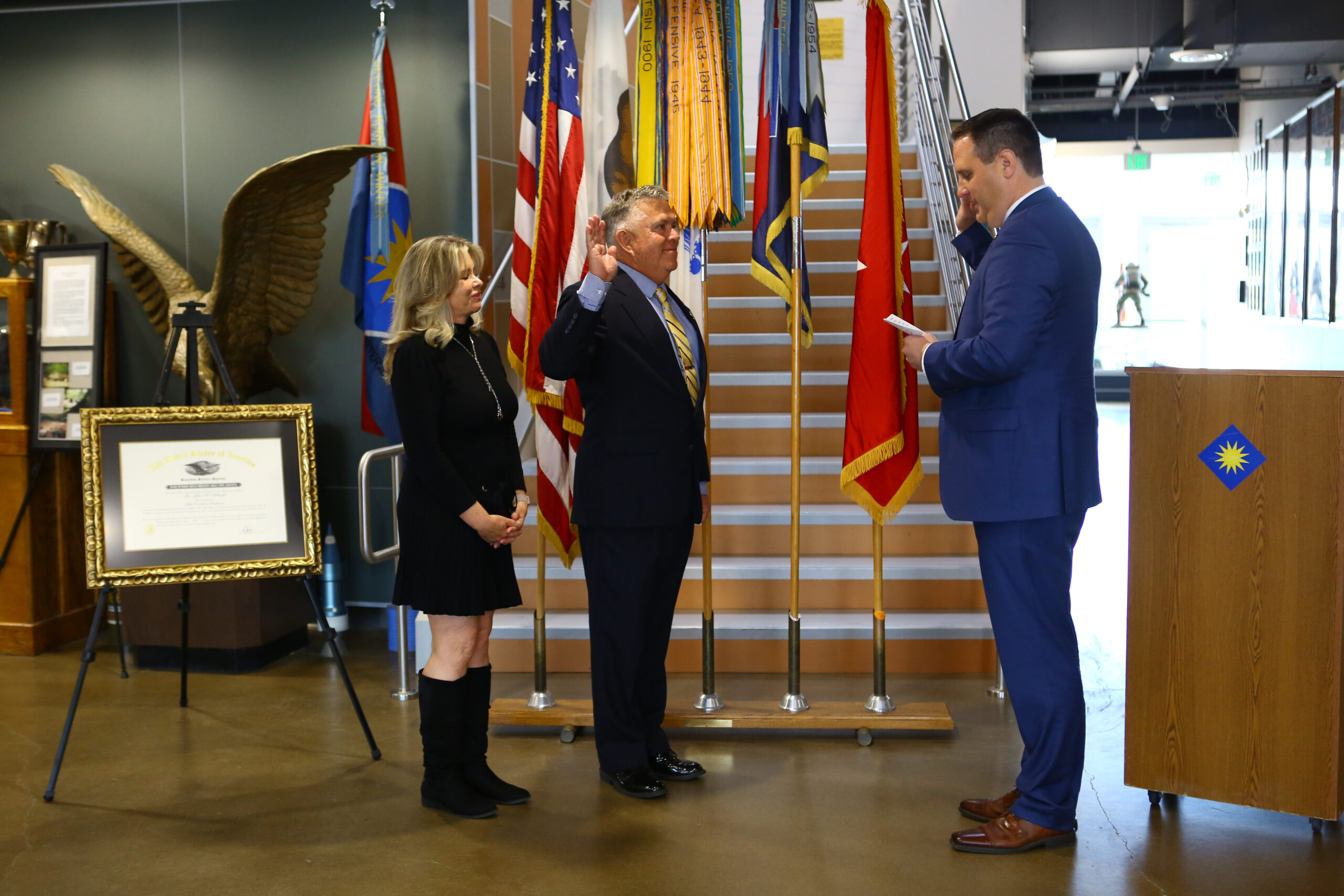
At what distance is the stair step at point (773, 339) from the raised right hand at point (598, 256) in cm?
284

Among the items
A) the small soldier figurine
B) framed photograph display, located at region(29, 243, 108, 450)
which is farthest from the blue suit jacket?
the small soldier figurine

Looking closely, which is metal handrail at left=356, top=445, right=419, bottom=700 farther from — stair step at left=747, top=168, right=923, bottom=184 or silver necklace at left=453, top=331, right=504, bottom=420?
stair step at left=747, top=168, right=923, bottom=184

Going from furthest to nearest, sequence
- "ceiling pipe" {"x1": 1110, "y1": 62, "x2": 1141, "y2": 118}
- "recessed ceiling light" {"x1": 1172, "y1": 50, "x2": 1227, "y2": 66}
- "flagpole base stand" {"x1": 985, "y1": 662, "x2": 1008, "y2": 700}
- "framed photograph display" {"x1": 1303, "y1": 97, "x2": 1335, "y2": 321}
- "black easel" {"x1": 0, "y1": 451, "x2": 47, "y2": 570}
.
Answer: "ceiling pipe" {"x1": 1110, "y1": 62, "x2": 1141, "y2": 118}, "recessed ceiling light" {"x1": 1172, "y1": 50, "x2": 1227, "y2": 66}, "framed photograph display" {"x1": 1303, "y1": 97, "x2": 1335, "y2": 321}, "black easel" {"x1": 0, "y1": 451, "x2": 47, "y2": 570}, "flagpole base stand" {"x1": 985, "y1": 662, "x2": 1008, "y2": 700}

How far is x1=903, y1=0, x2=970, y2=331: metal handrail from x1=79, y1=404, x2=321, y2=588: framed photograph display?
9.76ft

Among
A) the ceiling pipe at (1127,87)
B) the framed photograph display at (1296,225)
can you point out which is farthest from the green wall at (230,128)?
the framed photograph display at (1296,225)

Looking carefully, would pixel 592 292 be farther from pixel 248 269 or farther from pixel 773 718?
pixel 248 269

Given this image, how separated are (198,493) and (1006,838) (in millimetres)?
2609

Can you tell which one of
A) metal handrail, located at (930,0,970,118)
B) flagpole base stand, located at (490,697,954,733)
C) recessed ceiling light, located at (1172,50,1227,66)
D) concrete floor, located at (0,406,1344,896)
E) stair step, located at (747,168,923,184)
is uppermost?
recessed ceiling light, located at (1172,50,1227,66)

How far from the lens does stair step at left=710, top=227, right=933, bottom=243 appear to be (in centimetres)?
634

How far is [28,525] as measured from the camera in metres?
4.88

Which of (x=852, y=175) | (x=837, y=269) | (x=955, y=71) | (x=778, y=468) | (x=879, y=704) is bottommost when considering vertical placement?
(x=879, y=704)

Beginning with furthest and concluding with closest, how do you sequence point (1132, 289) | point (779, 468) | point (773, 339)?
point (1132, 289)
point (773, 339)
point (779, 468)

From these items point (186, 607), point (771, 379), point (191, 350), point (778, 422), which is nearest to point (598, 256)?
point (191, 350)

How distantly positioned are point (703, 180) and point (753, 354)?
224 cm
